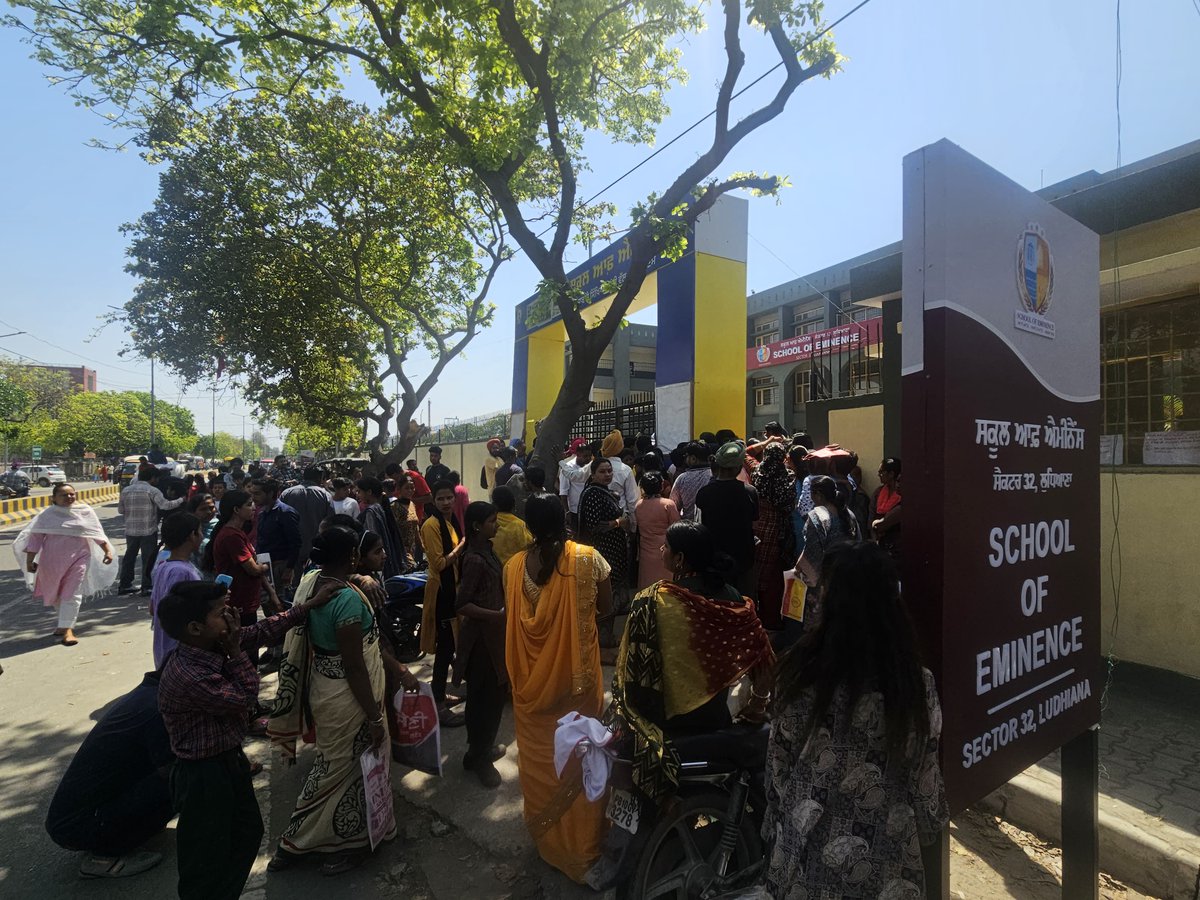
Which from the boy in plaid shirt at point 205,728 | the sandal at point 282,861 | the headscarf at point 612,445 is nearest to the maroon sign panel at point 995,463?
the boy in plaid shirt at point 205,728

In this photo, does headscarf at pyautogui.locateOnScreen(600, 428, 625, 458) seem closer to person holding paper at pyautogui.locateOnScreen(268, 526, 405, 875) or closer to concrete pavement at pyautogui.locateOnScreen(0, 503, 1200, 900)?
concrete pavement at pyautogui.locateOnScreen(0, 503, 1200, 900)

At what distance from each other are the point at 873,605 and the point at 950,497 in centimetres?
39

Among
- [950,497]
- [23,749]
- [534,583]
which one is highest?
[950,497]

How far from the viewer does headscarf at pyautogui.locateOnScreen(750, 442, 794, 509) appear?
4.87 metres

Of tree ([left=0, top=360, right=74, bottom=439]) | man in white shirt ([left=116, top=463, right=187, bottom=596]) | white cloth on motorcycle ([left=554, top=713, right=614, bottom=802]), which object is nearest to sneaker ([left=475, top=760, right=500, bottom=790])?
white cloth on motorcycle ([left=554, top=713, right=614, bottom=802])

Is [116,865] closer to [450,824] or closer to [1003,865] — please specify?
[450,824]

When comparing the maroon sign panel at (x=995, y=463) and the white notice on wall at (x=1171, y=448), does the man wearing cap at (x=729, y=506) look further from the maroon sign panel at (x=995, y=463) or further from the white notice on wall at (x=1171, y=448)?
the white notice on wall at (x=1171, y=448)

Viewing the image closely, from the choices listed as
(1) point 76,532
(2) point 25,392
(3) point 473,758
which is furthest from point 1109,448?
(2) point 25,392

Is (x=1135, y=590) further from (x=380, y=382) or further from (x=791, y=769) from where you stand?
(x=380, y=382)

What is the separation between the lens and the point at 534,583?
2918 mm

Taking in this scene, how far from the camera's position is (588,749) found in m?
2.16

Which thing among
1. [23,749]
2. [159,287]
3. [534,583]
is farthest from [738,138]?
[159,287]

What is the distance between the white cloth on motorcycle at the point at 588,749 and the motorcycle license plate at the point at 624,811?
0.33 ft

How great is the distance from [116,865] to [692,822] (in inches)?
104
